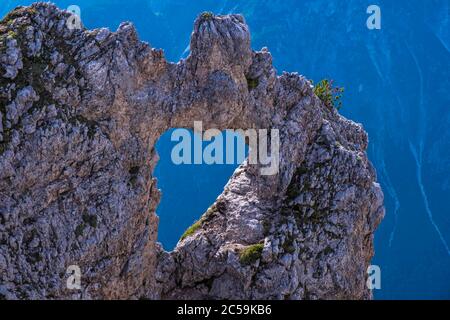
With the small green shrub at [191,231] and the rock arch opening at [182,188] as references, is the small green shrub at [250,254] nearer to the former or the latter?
the small green shrub at [191,231]

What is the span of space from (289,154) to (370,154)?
5856 cm

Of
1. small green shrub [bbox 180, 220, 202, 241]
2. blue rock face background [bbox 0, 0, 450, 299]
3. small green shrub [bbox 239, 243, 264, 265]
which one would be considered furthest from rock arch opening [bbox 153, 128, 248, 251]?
small green shrub [bbox 239, 243, 264, 265]

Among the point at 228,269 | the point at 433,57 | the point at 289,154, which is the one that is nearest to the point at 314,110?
the point at 289,154

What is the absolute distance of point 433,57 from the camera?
90250 mm

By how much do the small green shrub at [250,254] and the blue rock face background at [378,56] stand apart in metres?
57.2

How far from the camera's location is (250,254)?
31.6m

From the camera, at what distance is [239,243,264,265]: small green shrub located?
1239 inches

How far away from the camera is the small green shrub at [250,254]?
103 ft

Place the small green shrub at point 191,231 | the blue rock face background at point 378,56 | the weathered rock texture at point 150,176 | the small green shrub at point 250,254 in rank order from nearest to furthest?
the weathered rock texture at point 150,176 < the small green shrub at point 250,254 < the small green shrub at point 191,231 < the blue rock face background at point 378,56

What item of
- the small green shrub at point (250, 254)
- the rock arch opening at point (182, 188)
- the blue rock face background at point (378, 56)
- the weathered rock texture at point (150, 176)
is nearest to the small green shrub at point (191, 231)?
the weathered rock texture at point (150, 176)

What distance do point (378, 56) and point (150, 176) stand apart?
68.7m

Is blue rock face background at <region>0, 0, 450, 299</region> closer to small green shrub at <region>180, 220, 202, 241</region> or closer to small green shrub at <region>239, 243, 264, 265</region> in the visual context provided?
small green shrub at <region>180, 220, 202, 241</region>

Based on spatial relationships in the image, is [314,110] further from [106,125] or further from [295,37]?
[295,37]

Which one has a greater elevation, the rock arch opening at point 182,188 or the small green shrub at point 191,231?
the rock arch opening at point 182,188
